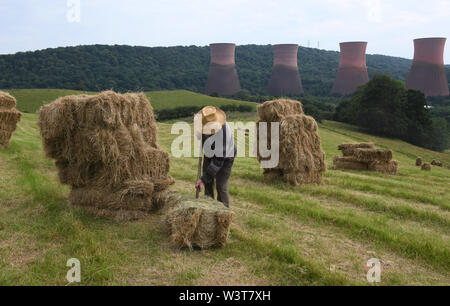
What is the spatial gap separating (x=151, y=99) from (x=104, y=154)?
60.9m

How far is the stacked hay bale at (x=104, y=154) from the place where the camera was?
757cm

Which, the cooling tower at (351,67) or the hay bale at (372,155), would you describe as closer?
the hay bale at (372,155)

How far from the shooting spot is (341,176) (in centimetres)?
1484

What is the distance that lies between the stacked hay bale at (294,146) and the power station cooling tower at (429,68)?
57821 mm

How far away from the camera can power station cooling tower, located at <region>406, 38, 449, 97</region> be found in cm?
5891

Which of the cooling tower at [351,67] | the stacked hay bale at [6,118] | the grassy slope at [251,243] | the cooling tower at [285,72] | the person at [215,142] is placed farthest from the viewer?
the cooling tower at [285,72]

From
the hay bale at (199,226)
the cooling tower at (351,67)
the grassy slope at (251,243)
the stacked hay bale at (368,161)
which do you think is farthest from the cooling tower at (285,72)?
the hay bale at (199,226)

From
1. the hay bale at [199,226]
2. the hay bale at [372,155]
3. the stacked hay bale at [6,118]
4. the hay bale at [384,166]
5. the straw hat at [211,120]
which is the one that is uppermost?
the straw hat at [211,120]

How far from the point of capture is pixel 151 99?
2618 inches

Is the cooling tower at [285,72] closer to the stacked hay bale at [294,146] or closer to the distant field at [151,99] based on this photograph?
the distant field at [151,99]

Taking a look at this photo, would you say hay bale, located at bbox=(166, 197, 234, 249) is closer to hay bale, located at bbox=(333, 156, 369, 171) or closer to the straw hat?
the straw hat

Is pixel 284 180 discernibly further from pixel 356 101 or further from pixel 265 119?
pixel 356 101

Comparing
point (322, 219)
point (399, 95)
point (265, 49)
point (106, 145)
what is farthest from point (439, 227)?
point (265, 49)

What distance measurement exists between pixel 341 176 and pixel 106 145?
413 inches
